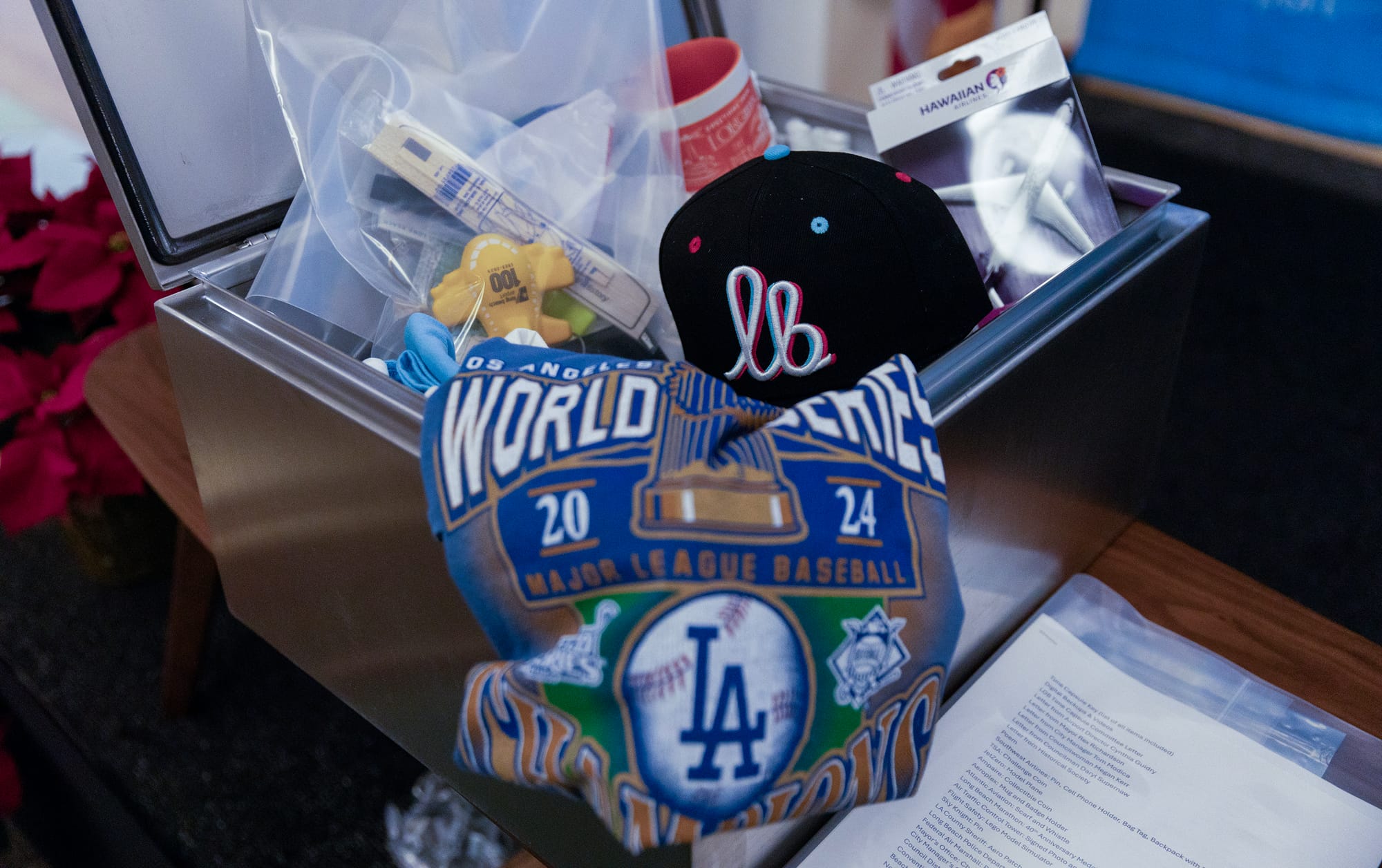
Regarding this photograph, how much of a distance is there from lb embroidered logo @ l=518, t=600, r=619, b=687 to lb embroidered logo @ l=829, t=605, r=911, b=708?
0.09m

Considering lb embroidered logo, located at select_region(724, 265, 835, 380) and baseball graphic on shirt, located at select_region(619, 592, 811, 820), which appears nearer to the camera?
baseball graphic on shirt, located at select_region(619, 592, 811, 820)

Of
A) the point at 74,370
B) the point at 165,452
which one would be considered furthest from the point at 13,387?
the point at 165,452

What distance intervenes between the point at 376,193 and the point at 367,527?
0.78 ft

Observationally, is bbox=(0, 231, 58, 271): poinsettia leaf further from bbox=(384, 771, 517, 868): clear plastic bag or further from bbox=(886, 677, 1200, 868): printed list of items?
bbox=(886, 677, 1200, 868): printed list of items

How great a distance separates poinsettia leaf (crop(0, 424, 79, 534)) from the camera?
0.87 meters

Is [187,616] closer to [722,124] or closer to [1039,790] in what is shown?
[722,124]

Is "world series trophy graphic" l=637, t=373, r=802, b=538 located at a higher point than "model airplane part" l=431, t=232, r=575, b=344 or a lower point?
higher

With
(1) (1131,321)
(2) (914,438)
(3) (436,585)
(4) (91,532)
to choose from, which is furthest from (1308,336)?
(4) (91,532)

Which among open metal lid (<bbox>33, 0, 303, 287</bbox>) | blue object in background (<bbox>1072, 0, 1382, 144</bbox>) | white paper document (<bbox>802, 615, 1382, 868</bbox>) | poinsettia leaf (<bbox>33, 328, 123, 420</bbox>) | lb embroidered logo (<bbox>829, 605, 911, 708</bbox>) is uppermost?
open metal lid (<bbox>33, 0, 303, 287</bbox>)

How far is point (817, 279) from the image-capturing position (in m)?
0.52

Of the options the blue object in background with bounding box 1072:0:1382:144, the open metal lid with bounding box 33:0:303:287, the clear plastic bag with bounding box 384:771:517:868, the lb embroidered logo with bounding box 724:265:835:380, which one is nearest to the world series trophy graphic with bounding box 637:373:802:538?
the lb embroidered logo with bounding box 724:265:835:380

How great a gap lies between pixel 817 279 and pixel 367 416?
231 mm

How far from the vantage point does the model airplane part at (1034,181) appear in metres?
0.65

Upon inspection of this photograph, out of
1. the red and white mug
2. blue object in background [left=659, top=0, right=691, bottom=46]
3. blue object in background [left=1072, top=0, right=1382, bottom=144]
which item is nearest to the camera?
the red and white mug
